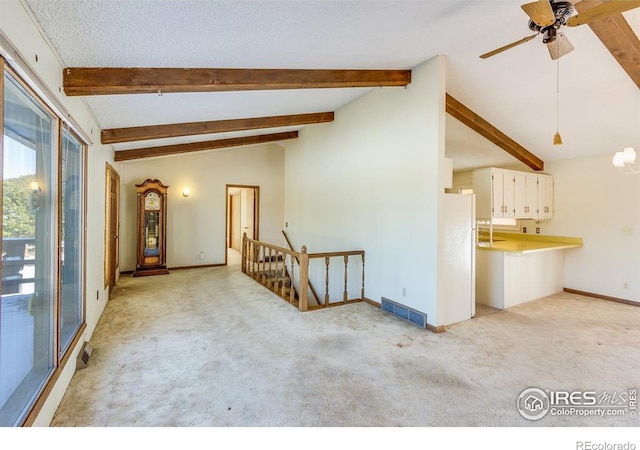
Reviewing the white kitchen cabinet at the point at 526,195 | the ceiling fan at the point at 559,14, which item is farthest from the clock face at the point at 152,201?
the white kitchen cabinet at the point at 526,195

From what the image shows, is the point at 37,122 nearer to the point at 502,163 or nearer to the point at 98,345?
the point at 98,345

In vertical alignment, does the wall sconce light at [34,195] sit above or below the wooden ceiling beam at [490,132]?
below

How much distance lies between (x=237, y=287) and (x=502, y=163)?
572 centimetres

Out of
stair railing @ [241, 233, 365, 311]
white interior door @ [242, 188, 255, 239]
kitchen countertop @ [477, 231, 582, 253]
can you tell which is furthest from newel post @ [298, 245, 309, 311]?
white interior door @ [242, 188, 255, 239]

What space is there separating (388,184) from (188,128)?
9.68ft

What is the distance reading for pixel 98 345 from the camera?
288 cm

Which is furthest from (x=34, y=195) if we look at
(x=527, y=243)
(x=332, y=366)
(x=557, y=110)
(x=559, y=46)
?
(x=527, y=243)

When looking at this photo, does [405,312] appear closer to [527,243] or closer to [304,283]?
[304,283]

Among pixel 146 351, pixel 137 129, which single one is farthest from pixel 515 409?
pixel 137 129

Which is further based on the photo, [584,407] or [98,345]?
[98,345]

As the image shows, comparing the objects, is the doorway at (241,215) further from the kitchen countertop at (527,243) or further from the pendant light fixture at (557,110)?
the pendant light fixture at (557,110)

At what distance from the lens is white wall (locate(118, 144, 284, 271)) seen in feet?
20.9

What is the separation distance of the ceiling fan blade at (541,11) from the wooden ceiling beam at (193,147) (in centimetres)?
510

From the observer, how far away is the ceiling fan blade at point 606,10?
168 centimetres
